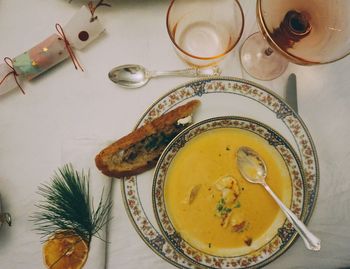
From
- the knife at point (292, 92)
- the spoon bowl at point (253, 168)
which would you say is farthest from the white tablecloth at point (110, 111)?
the spoon bowl at point (253, 168)

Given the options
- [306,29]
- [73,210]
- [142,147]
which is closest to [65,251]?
[73,210]

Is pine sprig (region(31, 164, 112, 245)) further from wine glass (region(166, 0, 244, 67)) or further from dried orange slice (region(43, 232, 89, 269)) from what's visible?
wine glass (region(166, 0, 244, 67))

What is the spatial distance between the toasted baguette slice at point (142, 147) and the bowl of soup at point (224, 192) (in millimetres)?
39

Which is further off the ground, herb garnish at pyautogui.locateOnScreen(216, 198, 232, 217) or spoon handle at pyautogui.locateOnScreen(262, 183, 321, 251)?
herb garnish at pyautogui.locateOnScreen(216, 198, 232, 217)

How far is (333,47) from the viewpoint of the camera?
2.65 feet

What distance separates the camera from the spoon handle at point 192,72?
2.99 feet

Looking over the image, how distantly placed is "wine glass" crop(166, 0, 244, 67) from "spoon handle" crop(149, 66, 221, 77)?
0.01 meters

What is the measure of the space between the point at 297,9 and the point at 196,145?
1.20ft

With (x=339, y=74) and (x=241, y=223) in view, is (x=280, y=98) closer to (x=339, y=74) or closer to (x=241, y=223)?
(x=339, y=74)

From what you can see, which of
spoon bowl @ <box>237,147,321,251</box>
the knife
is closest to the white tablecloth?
the knife

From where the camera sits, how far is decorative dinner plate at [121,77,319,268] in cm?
84

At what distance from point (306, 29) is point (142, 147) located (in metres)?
0.44

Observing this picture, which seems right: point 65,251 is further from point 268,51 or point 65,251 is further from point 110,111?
point 268,51

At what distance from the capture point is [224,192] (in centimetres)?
87
